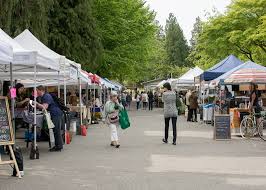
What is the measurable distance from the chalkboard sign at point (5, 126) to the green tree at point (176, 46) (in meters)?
126

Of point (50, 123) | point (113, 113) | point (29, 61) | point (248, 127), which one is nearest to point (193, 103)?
point (248, 127)

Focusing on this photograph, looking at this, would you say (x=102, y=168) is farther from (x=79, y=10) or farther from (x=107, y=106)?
(x=79, y=10)

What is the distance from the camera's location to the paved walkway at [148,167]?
9.31 m

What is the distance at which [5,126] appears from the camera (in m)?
10.1

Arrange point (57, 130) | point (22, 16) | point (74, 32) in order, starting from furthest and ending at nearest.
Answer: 1. point (74, 32)
2. point (22, 16)
3. point (57, 130)

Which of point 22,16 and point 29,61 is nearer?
point 29,61

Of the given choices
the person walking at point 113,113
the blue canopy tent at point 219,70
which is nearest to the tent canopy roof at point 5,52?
the person walking at point 113,113

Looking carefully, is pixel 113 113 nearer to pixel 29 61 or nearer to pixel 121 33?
pixel 29 61

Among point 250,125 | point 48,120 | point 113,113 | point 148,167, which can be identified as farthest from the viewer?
point 250,125

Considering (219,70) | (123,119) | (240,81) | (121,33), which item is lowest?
(123,119)

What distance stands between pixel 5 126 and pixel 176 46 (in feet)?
428

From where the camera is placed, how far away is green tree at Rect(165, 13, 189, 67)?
450 feet

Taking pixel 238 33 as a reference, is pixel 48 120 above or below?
below

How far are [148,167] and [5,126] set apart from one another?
3.09 meters
